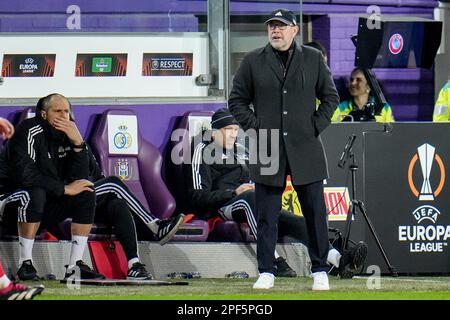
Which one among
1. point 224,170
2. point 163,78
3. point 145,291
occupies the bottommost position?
point 145,291

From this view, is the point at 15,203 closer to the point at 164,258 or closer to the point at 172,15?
the point at 164,258

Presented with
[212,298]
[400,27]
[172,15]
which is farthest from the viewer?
[400,27]

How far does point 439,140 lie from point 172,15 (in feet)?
11.5

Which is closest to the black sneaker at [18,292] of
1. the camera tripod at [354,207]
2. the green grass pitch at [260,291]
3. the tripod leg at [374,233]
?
the green grass pitch at [260,291]

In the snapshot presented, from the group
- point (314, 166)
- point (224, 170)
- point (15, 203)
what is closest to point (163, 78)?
point (224, 170)

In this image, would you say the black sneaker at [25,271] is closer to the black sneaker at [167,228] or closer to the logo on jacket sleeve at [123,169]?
the black sneaker at [167,228]

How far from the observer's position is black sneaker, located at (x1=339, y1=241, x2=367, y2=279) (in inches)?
395

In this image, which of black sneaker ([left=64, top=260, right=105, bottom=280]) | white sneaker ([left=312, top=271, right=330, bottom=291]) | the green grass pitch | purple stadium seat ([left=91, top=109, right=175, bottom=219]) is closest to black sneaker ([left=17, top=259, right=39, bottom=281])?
the green grass pitch

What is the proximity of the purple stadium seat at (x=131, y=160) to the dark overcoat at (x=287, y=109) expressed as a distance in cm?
205

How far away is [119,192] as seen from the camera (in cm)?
1009

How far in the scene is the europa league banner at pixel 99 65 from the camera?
1118cm

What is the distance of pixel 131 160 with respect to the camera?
10906mm

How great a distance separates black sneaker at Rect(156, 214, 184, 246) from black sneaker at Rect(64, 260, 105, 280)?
0.63 metres

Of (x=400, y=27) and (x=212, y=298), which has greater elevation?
(x=400, y=27)
